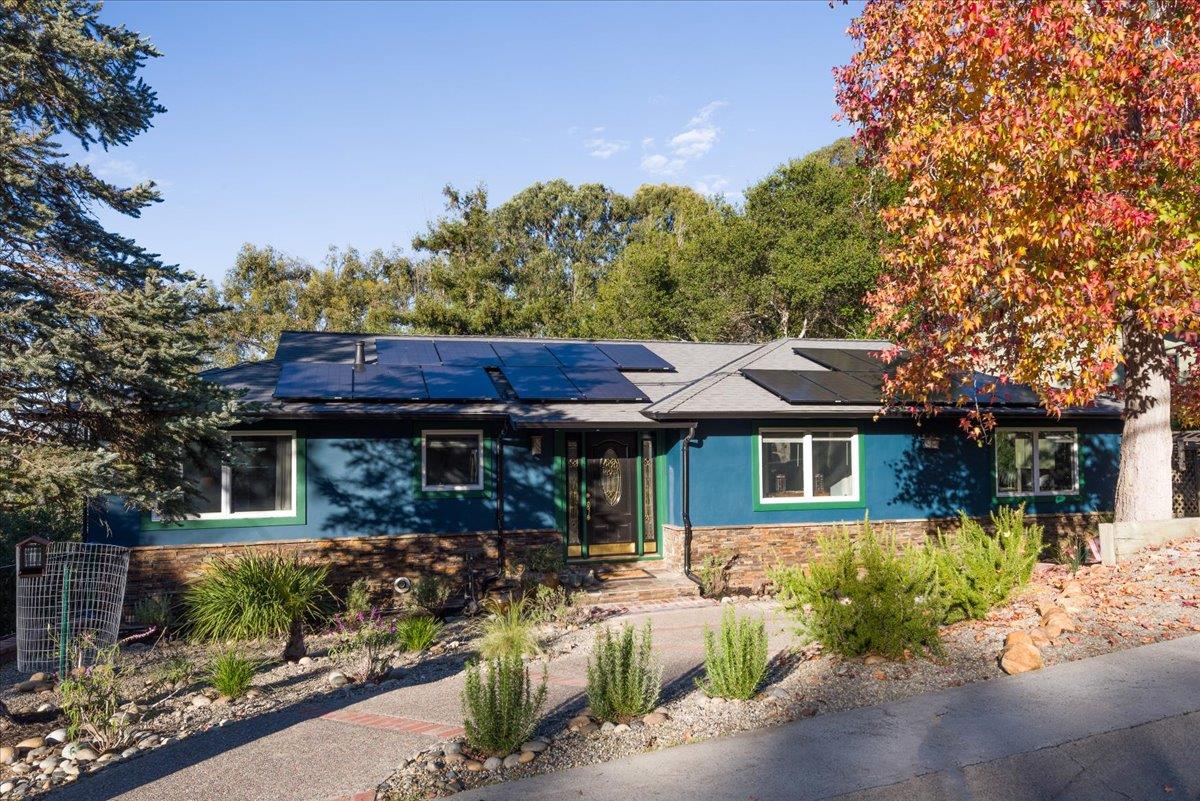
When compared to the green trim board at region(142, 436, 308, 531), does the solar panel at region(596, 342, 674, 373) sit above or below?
above

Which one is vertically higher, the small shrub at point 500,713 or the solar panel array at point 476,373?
the solar panel array at point 476,373

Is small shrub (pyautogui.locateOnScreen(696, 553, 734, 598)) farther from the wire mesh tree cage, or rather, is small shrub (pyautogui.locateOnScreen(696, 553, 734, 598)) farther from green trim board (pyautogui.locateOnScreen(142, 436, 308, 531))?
the wire mesh tree cage

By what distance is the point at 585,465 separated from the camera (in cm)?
1344

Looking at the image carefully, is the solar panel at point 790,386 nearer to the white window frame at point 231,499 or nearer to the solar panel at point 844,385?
the solar panel at point 844,385

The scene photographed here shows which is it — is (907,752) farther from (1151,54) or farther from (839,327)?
(839,327)

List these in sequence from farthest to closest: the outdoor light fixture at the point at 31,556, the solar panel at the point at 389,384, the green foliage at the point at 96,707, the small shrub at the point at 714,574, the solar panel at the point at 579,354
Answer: the solar panel at the point at 579,354
the solar panel at the point at 389,384
the small shrub at the point at 714,574
the outdoor light fixture at the point at 31,556
the green foliage at the point at 96,707

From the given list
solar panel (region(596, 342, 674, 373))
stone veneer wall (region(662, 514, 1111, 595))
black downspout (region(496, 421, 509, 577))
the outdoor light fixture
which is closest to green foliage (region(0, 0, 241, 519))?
the outdoor light fixture

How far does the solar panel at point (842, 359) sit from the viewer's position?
14.9 m

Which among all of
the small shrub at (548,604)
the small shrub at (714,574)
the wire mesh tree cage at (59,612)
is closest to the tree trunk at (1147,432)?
the small shrub at (714,574)

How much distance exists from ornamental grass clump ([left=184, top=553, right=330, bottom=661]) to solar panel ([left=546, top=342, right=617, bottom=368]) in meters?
6.25

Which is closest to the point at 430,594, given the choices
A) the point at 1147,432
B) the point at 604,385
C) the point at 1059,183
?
the point at 604,385

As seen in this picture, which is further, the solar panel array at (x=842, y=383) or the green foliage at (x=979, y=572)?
the solar panel array at (x=842, y=383)

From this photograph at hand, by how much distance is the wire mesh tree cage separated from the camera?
7.21m

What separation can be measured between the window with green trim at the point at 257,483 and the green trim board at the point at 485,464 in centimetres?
169
